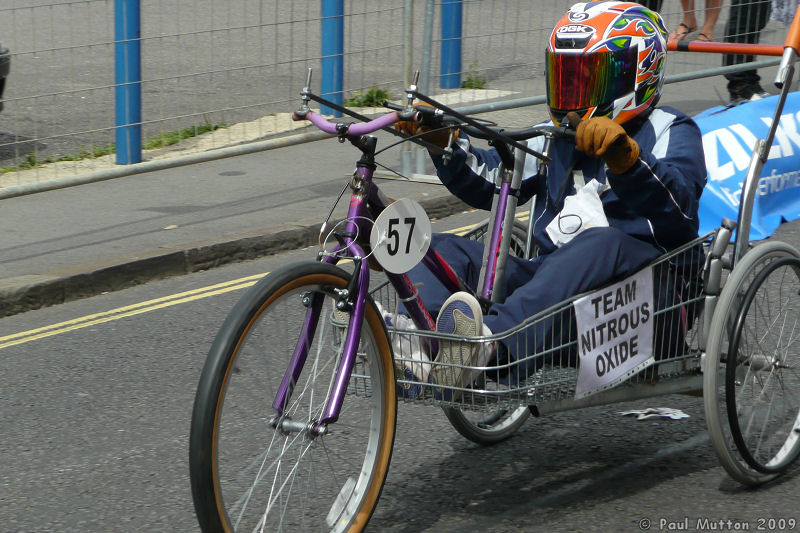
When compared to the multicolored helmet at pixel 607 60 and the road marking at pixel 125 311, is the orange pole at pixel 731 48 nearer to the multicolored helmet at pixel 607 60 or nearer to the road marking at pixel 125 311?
the multicolored helmet at pixel 607 60

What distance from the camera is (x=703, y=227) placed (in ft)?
16.3

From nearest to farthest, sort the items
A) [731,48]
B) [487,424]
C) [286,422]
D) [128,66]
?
[286,422], [487,424], [731,48], [128,66]

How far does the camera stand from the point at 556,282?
3455mm

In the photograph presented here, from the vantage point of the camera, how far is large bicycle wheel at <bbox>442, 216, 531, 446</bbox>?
13.1ft

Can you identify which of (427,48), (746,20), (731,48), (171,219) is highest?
(746,20)

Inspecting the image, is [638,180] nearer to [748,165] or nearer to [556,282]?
[556,282]

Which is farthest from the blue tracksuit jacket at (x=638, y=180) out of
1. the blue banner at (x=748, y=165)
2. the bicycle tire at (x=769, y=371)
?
the blue banner at (x=748, y=165)

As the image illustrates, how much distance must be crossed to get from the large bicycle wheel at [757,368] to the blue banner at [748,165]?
0.89 metres

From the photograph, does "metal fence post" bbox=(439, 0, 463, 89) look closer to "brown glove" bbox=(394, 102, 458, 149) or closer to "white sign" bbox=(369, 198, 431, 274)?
"brown glove" bbox=(394, 102, 458, 149)

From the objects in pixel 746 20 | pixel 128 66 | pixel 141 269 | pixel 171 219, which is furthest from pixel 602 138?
pixel 746 20

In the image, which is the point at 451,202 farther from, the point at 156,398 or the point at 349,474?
the point at 349,474

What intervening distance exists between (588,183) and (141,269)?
3337 millimetres

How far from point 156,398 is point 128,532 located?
1190 mm

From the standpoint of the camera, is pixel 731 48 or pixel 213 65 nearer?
pixel 731 48
